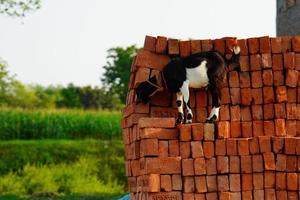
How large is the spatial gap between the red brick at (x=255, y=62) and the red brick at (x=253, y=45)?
57mm

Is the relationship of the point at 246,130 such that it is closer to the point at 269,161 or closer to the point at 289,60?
the point at 269,161

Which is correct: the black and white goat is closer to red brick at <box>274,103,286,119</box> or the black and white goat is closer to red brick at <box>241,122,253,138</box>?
red brick at <box>241,122,253,138</box>

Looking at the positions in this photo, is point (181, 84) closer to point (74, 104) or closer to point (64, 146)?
point (64, 146)

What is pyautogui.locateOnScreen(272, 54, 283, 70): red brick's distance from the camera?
8.29m

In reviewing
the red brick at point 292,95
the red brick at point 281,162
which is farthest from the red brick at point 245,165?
the red brick at point 292,95

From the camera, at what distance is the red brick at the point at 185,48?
8352mm

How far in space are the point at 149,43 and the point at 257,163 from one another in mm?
1808

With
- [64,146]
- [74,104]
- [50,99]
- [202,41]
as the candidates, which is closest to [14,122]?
[64,146]

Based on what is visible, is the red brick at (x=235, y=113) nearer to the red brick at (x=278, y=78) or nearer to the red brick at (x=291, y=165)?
the red brick at (x=278, y=78)

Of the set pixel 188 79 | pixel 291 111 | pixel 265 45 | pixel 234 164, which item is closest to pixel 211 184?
pixel 234 164

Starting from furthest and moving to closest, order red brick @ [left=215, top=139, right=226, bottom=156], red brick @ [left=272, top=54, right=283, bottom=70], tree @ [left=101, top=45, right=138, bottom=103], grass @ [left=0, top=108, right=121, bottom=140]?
tree @ [left=101, top=45, right=138, bottom=103] → grass @ [left=0, top=108, right=121, bottom=140] → red brick @ [left=272, top=54, right=283, bottom=70] → red brick @ [left=215, top=139, right=226, bottom=156]

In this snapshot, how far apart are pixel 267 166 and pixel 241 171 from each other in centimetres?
28

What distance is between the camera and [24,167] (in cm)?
2086

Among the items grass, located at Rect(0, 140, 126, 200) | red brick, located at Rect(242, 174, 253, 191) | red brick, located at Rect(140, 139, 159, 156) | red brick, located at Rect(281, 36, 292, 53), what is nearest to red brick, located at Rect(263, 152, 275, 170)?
red brick, located at Rect(242, 174, 253, 191)
